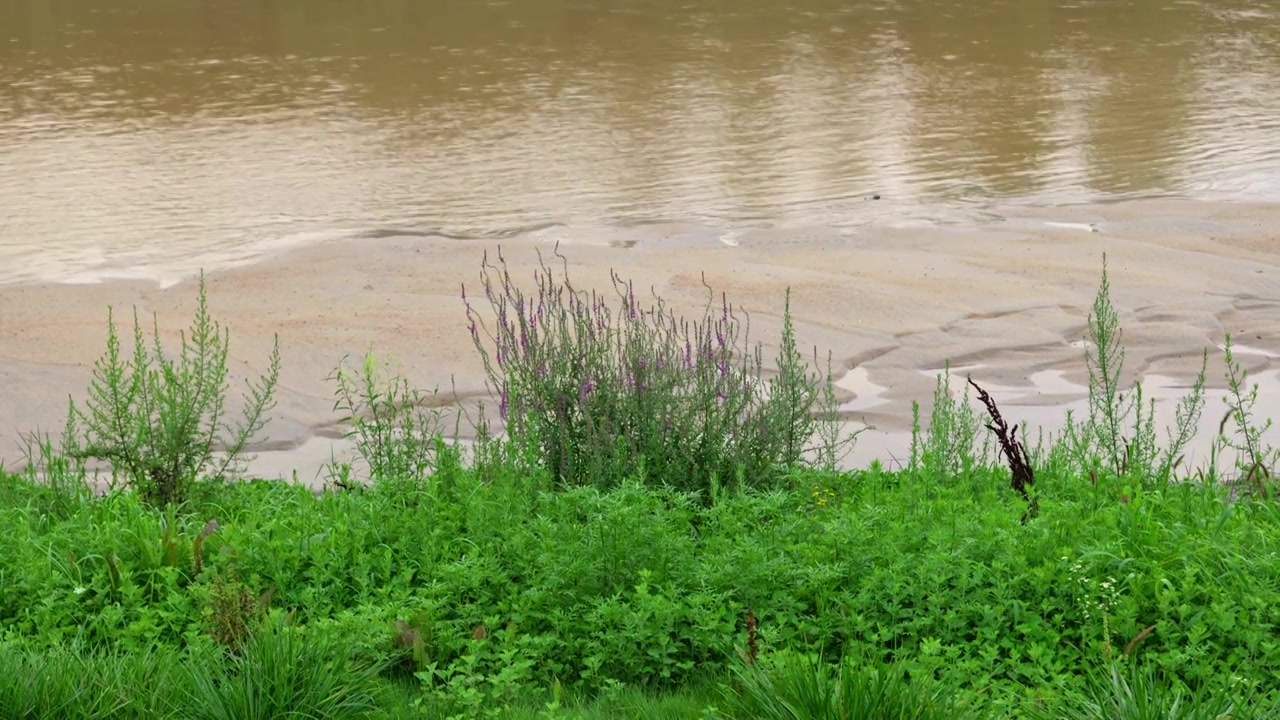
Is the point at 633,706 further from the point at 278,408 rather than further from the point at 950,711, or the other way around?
the point at 278,408

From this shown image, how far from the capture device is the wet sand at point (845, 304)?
25.5 ft

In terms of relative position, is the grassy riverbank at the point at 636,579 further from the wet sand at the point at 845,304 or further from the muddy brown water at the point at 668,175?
the muddy brown water at the point at 668,175

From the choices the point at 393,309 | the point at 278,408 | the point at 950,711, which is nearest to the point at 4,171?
the point at 393,309

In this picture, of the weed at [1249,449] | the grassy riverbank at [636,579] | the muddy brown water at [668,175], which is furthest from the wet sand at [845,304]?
the grassy riverbank at [636,579]

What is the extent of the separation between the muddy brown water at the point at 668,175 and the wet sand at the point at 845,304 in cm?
3

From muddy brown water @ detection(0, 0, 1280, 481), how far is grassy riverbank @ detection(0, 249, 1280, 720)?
179cm

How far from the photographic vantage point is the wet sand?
25.5 ft

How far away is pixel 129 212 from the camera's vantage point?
11.8 meters

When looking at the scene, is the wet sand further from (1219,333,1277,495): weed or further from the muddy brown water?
(1219,333,1277,495): weed

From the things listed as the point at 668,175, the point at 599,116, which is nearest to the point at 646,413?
the point at 668,175

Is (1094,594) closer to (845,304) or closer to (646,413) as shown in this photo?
(646,413)

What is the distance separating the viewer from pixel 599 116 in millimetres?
15250

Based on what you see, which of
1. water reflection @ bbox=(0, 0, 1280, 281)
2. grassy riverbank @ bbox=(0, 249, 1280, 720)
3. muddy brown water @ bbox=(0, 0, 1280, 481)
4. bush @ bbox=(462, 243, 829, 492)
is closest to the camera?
grassy riverbank @ bbox=(0, 249, 1280, 720)

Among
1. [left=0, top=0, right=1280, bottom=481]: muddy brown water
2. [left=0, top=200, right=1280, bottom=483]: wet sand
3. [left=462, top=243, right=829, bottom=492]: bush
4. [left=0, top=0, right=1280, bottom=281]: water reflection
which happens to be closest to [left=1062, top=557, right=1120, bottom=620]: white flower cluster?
[left=462, top=243, right=829, bottom=492]: bush
